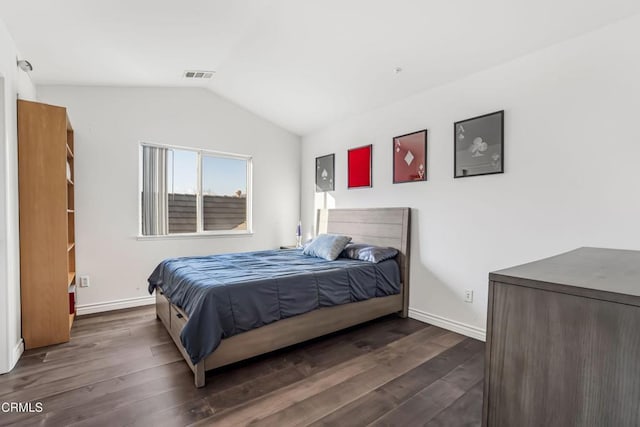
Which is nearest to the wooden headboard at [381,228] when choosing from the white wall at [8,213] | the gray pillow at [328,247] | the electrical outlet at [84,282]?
the gray pillow at [328,247]

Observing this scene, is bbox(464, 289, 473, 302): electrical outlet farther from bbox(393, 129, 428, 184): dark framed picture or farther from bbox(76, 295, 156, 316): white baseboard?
bbox(76, 295, 156, 316): white baseboard

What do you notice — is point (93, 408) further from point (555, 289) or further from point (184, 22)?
point (184, 22)

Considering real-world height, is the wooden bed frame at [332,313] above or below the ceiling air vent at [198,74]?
below

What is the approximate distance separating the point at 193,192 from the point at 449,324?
141 inches

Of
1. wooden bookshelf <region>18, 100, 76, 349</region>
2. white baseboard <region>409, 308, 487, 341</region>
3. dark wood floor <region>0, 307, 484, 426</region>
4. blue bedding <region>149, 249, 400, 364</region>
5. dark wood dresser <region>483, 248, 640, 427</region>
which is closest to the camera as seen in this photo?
dark wood dresser <region>483, 248, 640, 427</region>

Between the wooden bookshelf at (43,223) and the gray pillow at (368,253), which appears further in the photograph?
the gray pillow at (368,253)

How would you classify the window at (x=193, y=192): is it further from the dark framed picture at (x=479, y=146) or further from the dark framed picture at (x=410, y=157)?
the dark framed picture at (x=479, y=146)

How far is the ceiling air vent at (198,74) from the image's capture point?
3.53 metres

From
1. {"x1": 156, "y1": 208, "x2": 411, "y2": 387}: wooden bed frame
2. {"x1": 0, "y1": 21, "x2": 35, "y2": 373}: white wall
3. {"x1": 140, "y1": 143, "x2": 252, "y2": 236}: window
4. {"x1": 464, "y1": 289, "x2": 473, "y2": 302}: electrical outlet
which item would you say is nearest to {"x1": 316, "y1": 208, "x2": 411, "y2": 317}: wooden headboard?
{"x1": 156, "y1": 208, "x2": 411, "y2": 387}: wooden bed frame

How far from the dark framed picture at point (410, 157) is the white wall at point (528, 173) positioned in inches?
3.0

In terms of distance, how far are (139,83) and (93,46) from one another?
98cm

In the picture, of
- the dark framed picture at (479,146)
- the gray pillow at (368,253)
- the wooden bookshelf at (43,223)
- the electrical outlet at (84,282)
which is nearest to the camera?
the wooden bookshelf at (43,223)

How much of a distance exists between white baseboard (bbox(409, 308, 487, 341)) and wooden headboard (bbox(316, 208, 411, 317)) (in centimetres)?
13

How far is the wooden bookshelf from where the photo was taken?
245 centimetres
